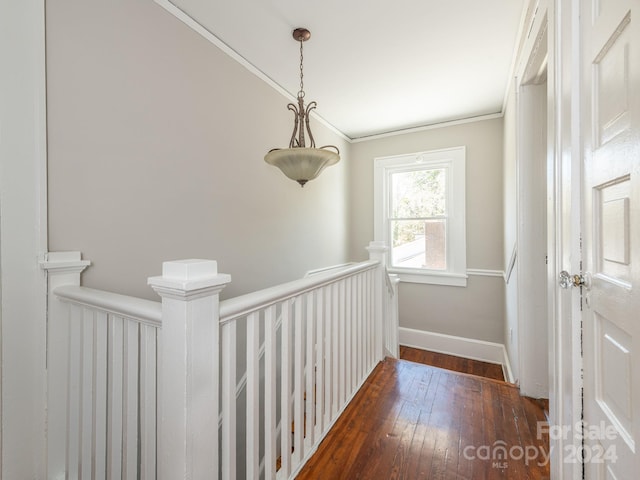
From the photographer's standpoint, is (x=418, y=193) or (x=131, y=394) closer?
(x=131, y=394)

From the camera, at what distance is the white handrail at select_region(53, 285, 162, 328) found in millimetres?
838

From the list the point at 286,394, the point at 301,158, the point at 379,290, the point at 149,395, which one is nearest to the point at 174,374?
the point at 149,395

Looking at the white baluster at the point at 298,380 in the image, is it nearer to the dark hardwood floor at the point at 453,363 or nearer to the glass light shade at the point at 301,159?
the glass light shade at the point at 301,159

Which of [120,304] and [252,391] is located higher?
[120,304]

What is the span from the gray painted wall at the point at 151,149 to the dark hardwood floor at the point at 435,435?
3.99 ft

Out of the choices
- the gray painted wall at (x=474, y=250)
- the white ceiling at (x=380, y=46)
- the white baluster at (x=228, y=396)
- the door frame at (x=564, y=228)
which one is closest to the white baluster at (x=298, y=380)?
the white baluster at (x=228, y=396)

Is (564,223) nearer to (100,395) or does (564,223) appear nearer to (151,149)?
(100,395)

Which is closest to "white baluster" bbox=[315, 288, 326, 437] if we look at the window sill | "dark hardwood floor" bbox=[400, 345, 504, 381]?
"dark hardwood floor" bbox=[400, 345, 504, 381]

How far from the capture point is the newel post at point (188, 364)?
736 millimetres

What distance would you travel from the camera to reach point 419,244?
375cm

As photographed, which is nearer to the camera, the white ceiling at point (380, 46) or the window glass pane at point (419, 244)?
the white ceiling at point (380, 46)

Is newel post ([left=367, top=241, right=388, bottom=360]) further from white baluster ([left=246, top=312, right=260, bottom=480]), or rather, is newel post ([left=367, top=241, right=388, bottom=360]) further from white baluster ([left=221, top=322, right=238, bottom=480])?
white baluster ([left=221, top=322, right=238, bottom=480])

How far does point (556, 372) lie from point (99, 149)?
2.26 meters

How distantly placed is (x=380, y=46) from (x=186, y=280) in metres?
2.21
